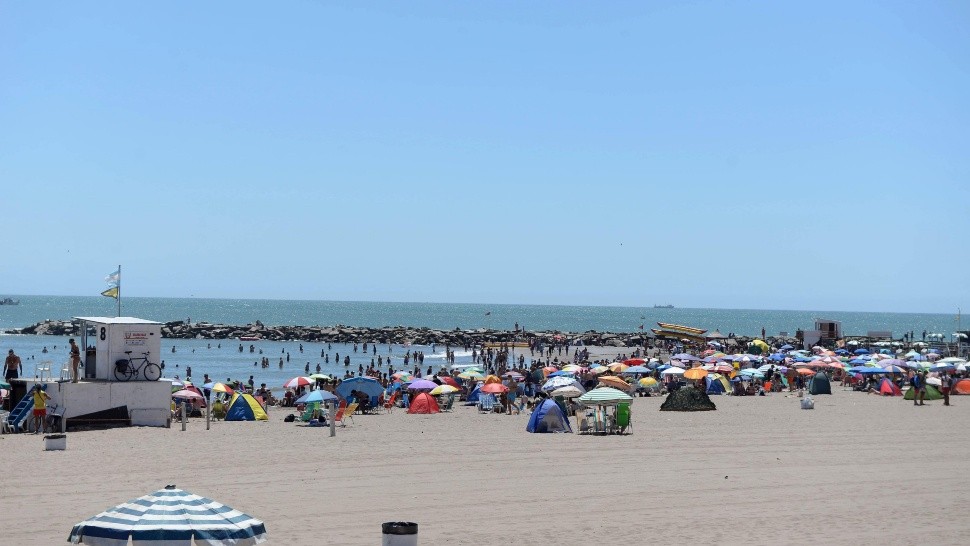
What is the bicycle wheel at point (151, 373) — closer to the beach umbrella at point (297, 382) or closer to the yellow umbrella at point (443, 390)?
the beach umbrella at point (297, 382)

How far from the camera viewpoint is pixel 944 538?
11.3 m

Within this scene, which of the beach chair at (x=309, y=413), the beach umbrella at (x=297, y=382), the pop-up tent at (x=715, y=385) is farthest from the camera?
the pop-up tent at (x=715, y=385)

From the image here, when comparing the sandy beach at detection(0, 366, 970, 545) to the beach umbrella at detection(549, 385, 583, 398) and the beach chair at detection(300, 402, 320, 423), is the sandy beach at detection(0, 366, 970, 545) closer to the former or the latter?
the beach chair at detection(300, 402, 320, 423)

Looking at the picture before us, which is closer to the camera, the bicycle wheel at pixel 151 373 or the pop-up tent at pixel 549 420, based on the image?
the pop-up tent at pixel 549 420

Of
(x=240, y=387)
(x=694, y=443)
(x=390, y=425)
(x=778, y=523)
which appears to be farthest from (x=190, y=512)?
(x=240, y=387)

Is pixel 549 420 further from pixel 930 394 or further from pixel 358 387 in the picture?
pixel 930 394

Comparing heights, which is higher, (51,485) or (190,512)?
(190,512)

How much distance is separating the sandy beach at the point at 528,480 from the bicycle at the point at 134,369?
145cm

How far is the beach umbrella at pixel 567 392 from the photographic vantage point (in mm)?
27719

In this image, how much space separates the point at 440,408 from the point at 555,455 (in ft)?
37.1

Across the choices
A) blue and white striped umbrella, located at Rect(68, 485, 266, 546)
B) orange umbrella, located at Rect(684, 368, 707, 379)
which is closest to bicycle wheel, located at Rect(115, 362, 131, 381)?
blue and white striped umbrella, located at Rect(68, 485, 266, 546)

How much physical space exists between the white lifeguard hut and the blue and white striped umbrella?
14822 millimetres

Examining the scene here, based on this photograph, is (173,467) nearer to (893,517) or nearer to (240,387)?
(893,517)

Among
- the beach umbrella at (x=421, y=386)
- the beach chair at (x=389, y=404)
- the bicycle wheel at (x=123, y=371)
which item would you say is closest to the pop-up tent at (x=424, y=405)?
the beach chair at (x=389, y=404)
